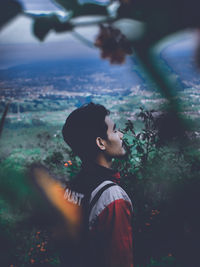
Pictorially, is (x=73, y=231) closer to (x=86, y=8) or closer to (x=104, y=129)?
Result: (x=104, y=129)

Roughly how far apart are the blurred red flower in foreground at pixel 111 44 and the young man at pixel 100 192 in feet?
2.61

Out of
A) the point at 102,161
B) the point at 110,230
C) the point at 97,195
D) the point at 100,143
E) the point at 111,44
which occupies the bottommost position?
the point at 110,230

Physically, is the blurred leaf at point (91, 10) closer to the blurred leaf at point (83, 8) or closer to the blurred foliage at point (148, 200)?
the blurred leaf at point (83, 8)

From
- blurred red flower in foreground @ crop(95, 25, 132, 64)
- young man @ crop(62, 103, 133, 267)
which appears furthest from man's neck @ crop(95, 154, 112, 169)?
blurred red flower in foreground @ crop(95, 25, 132, 64)

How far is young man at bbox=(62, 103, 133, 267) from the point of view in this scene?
1.14 meters

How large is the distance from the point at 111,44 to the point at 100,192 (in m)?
0.85

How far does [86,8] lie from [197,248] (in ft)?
6.96

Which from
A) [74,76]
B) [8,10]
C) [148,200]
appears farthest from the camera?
[148,200]

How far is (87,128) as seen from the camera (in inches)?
61.4

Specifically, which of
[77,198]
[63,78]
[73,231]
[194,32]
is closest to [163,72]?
[194,32]

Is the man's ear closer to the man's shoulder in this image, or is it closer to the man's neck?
the man's neck

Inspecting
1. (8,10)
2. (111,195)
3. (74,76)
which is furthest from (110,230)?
(74,76)

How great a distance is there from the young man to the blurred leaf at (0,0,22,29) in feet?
3.00

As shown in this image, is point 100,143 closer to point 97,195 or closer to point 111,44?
point 97,195
